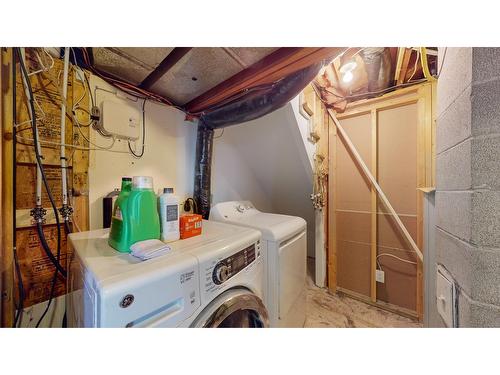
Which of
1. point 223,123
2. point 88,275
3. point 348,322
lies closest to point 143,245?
point 88,275

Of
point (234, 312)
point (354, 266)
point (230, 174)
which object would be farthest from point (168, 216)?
point (354, 266)

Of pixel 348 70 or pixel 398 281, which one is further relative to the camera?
pixel 398 281

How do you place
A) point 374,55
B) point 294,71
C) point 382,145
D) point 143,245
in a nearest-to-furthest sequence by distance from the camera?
Result: point 143,245 → point 294,71 → point 374,55 → point 382,145

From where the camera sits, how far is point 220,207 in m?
1.34

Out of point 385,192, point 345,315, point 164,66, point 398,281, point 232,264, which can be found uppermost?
point 164,66

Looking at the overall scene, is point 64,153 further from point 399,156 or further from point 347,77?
point 399,156

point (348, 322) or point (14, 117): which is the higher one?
point (14, 117)

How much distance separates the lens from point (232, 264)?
693mm

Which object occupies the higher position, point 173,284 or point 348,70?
point 348,70

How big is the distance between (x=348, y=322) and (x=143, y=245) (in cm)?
187

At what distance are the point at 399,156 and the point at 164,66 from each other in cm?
203

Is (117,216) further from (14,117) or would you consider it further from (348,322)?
(348,322)

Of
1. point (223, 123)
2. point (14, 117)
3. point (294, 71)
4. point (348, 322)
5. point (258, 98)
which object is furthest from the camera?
point (348, 322)
